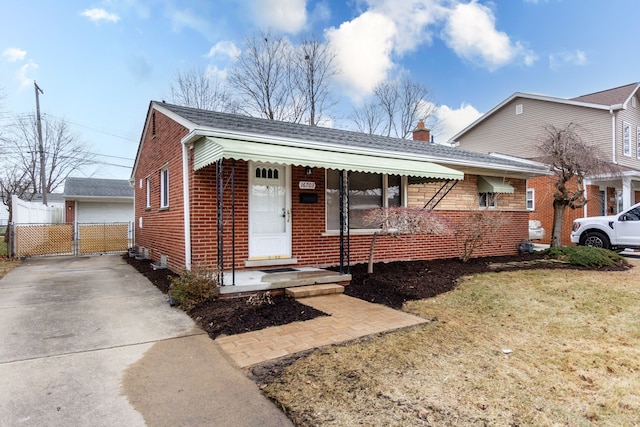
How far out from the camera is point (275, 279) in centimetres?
637

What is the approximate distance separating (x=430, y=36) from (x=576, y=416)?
62.2 ft

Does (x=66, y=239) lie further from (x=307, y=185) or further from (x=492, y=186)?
(x=492, y=186)

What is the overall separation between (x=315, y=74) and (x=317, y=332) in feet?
77.8

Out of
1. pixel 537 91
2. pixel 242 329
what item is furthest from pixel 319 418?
pixel 537 91

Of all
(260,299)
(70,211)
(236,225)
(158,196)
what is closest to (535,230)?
(236,225)

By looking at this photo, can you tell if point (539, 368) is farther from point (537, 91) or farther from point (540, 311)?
point (537, 91)

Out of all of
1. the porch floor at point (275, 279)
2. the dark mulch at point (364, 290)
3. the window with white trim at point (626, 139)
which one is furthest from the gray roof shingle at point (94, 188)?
the window with white trim at point (626, 139)

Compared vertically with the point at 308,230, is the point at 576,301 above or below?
below

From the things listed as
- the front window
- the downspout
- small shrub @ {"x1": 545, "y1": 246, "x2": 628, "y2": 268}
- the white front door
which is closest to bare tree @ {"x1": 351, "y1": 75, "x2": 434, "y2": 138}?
the front window

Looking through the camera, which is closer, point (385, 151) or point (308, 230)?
point (308, 230)

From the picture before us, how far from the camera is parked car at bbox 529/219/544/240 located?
1565cm

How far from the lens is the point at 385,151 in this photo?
8672mm

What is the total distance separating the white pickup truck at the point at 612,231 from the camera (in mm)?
11268

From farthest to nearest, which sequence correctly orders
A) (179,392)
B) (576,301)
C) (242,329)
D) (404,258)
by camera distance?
(404,258) → (576,301) → (242,329) → (179,392)
